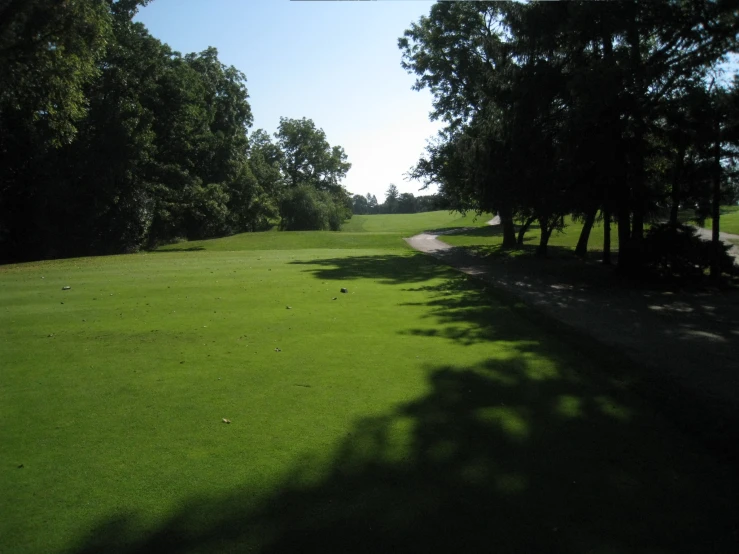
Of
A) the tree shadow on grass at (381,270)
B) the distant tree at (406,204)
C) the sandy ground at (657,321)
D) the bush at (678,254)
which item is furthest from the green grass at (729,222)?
the distant tree at (406,204)

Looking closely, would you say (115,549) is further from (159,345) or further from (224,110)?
(224,110)

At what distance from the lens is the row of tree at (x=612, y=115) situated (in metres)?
16.8

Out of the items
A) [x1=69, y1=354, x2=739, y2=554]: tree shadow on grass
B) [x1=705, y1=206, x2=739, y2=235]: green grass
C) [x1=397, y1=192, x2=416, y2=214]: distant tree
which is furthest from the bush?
[x1=397, y1=192, x2=416, y2=214]: distant tree

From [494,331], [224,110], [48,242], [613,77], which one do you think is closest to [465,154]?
[613,77]

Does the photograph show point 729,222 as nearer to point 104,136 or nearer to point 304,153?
point 104,136

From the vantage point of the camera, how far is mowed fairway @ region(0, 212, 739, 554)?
13.3 feet

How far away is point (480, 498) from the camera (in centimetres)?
450

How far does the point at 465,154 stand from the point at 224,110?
40016 mm

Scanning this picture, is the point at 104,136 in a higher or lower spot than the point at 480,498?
higher

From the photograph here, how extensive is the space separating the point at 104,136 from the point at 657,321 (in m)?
37.4

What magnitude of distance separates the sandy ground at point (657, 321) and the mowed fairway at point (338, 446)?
89 centimetres

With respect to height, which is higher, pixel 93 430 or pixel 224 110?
pixel 224 110

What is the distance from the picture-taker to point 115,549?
3.78m

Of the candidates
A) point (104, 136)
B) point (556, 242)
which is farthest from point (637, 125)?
point (104, 136)
